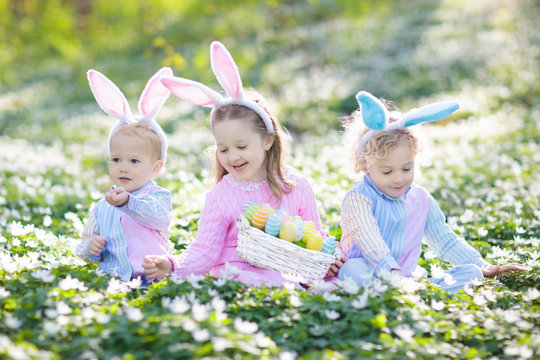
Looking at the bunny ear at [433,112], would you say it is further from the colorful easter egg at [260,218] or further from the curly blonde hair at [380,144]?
the colorful easter egg at [260,218]

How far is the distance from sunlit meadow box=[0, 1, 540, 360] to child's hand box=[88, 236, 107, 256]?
0.10 m

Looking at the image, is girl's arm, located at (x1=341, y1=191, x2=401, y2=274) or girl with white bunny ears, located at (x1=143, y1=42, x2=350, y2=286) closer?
girl's arm, located at (x1=341, y1=191, x2=401, y2=274)

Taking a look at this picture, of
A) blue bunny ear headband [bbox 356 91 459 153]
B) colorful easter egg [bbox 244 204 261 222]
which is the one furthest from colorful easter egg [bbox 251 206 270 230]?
blue bunny ear headband [bbox 356 91 459 153]

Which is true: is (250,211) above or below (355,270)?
above

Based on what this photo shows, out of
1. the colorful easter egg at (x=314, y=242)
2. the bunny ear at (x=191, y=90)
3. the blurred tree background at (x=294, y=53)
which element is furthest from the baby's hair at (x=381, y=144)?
the blurred tree background at (x=294, y=53)

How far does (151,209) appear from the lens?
3766 millimetres

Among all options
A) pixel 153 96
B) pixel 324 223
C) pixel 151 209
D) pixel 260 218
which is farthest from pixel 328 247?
pixel 324 223

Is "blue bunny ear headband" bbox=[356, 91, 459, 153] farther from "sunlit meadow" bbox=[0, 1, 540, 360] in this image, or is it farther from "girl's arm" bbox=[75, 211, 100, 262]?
"girl's arm" bbox=[75, 211, 100, 262]

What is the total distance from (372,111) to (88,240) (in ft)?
7.14

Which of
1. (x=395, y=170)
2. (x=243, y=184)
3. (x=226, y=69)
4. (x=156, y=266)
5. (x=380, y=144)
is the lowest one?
(x=156, y=266)

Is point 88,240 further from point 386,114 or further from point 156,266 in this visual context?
point 386,114

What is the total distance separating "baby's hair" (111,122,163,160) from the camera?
155 inches

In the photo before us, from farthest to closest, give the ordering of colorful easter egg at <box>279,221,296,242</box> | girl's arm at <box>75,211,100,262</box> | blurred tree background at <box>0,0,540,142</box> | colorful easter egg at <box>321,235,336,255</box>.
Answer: blurred tree background at <box>0,0,540,142</box> → girl's arm at <box>75,211,100,262</box> → colorful easter egg at <box>321,235,336,255</box> → colorful easter egg at <box>279,221,296,242</box>

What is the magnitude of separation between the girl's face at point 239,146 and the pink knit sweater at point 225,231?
146mm
